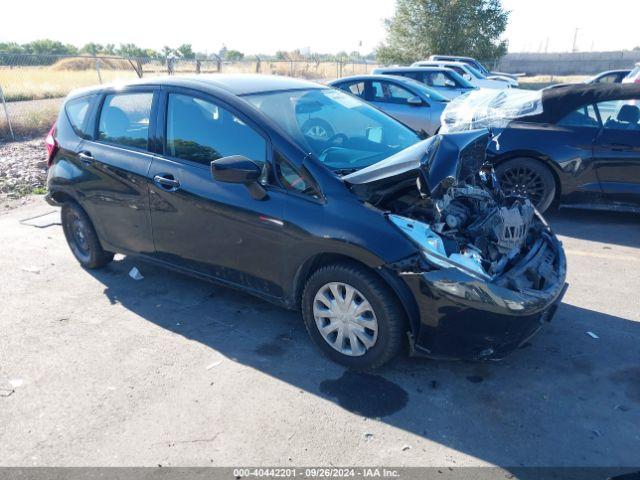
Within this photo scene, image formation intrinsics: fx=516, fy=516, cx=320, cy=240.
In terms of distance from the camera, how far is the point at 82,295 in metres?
4.62

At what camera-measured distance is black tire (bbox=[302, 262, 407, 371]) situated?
3.09 metres

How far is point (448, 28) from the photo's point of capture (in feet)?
104

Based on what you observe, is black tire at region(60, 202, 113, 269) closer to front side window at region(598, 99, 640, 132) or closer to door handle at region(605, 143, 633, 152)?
door handle at region(605, 143, 633, 152)

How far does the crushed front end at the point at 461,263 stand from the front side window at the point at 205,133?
87 centimetres

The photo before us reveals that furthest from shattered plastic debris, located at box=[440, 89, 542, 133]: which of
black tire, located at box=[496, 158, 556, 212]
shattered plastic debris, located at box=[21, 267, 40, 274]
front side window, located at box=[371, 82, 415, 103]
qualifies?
shattered plastic debris, located at box=[21, 267, 40, 274]

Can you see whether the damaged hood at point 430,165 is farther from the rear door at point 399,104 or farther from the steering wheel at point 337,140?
the rear door at point 399,104

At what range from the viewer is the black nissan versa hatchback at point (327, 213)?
301cm

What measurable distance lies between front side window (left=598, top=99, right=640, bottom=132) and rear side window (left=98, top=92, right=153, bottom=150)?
5052 millimetres

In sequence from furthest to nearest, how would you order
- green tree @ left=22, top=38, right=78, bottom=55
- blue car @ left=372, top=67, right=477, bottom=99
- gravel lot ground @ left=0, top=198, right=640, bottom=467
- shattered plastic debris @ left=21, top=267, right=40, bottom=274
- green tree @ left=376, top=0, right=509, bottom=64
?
green tree @ left=22, top=38, right=78, bottom=55
green tree @ left=376, top=0, right=509, bottom=64
blue car @ left=372, top=67, right=477, bottom=99
shattered plastic debris @ left=21, top=267, right=40, bottom=274
gravel lot ground @ left=0, top=198, right=640, bottom=467

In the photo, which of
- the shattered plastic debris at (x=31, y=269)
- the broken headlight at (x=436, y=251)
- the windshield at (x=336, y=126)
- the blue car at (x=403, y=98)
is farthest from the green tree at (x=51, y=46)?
the broken headlight at (x=436, y=251)

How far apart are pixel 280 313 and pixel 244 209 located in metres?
1.04

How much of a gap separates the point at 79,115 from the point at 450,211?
3539 mm

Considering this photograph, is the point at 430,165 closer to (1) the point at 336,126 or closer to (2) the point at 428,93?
(1) the point at 336,126

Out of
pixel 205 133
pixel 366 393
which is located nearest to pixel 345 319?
pixel 366 393
